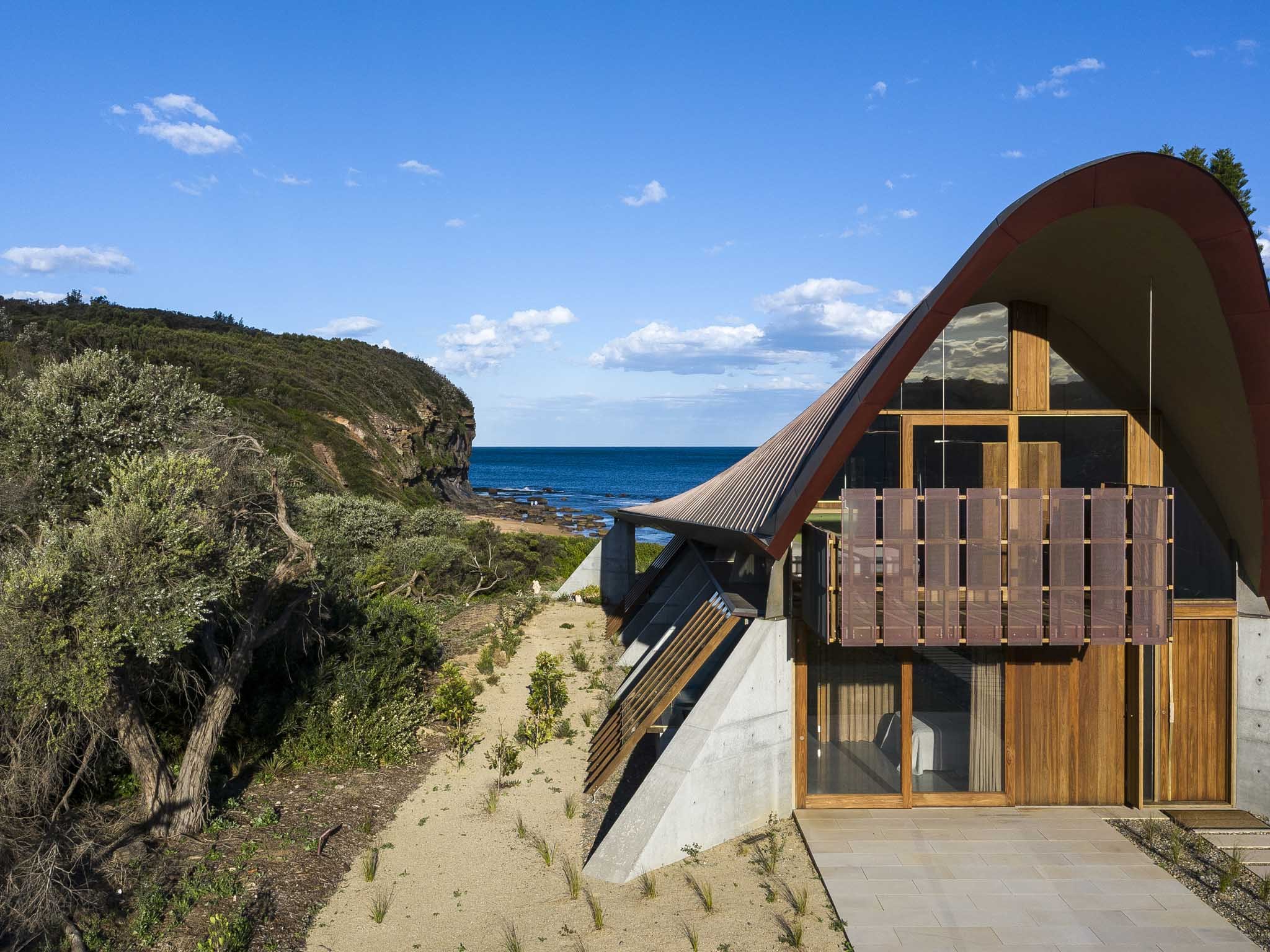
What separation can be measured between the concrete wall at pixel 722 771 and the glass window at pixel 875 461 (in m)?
1.92

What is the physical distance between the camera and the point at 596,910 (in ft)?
23.2

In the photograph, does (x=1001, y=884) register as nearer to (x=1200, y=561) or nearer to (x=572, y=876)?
(x=572, y=876)

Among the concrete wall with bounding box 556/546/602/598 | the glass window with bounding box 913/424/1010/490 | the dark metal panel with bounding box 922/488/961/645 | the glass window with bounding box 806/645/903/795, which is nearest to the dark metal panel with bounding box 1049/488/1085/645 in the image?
the dark metal panel with bounding box 922/488/961/645

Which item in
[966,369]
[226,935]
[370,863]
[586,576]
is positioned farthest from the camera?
[586,576]

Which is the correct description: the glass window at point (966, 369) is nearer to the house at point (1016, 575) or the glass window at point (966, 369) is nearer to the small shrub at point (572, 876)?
the house at point (1016, 575)

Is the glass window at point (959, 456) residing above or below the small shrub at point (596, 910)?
above

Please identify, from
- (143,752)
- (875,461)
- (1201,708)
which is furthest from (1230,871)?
(143,752)

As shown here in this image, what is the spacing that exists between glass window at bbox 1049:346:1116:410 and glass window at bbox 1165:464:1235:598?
1.35m

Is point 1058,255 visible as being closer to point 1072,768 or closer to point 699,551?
point 1072,768

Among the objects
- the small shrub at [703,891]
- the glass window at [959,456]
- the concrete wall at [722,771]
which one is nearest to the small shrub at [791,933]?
the small shrub at [703,891]

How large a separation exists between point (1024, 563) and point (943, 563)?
0.87 metres

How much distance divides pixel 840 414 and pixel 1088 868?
5.08m

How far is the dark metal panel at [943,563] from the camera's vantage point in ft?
26.8

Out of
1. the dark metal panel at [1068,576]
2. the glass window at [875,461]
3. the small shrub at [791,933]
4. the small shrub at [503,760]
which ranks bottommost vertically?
the small shrub at [503,760]
